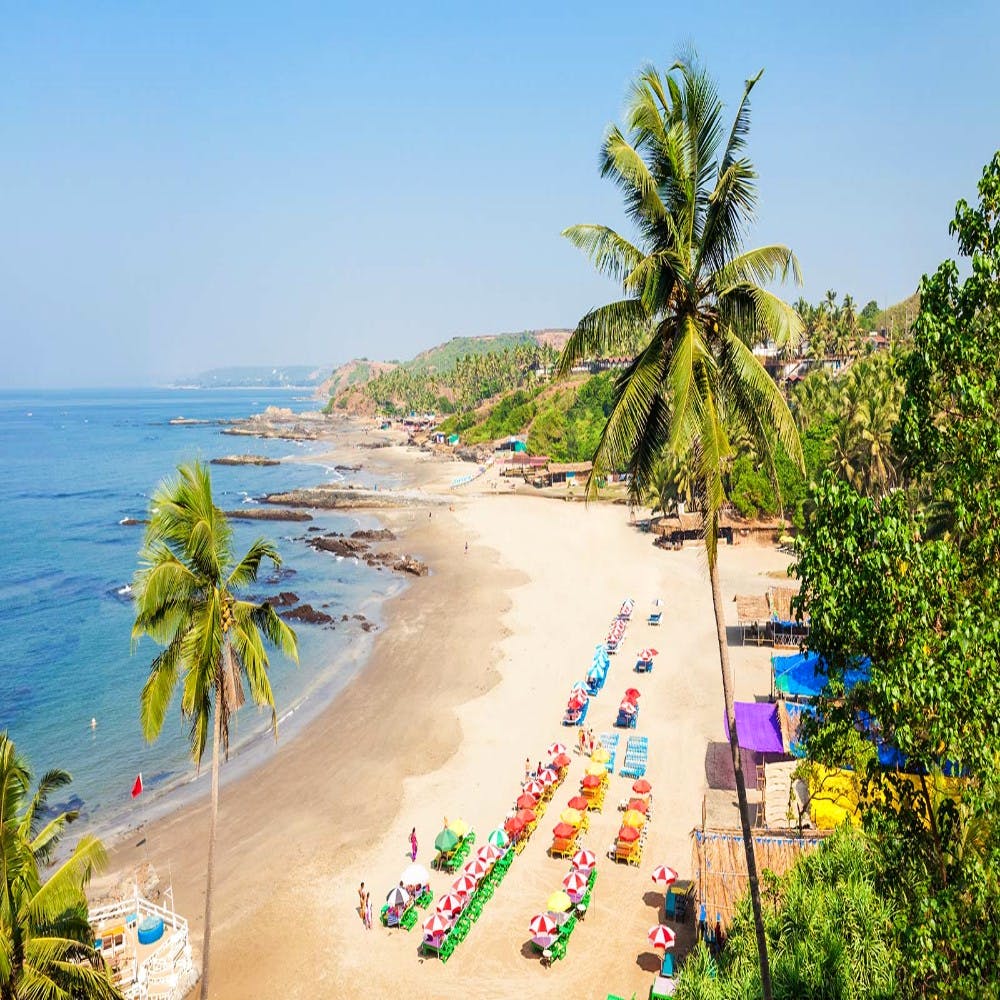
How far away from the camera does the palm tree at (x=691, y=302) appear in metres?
9.86

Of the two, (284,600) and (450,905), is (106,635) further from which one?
(450,905)

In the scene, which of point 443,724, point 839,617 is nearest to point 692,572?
point 443,724

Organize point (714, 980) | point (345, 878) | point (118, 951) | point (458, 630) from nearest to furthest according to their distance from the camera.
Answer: point (714, 980) < point (118, 951) < point (345, 878) < point (458, 630)

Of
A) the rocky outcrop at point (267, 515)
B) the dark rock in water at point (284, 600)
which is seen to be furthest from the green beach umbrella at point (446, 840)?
the rocky outcrop at point (267, 515)

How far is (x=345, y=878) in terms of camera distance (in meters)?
21.2

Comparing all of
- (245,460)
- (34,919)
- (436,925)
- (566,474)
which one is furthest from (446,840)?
(245,460)

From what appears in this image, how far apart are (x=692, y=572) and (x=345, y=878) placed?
33.4 m

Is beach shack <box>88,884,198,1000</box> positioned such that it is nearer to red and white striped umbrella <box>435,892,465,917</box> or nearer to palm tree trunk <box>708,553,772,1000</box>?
red and white striped umbrella <box>435,892,465,917</box>

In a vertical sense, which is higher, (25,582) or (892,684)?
(892,684)

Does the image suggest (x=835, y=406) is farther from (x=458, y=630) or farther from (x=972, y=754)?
(x=972, y=754)

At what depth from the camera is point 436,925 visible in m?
17.8

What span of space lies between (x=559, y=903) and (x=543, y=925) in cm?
75

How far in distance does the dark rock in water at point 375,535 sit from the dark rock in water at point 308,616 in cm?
1935

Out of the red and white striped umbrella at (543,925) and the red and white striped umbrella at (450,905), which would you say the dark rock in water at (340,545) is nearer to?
the red and white striped umbrella at (450,905)
